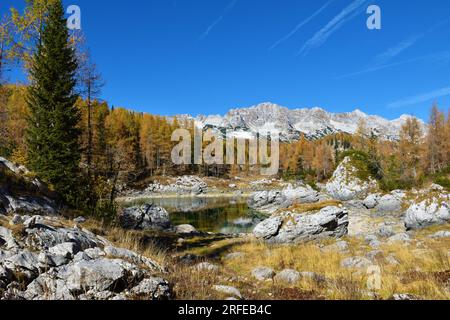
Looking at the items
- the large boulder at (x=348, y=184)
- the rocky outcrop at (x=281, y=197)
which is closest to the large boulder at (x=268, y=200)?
the rocky outcrop at (x=281, y=197)

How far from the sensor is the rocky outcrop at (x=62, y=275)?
5.07 meters

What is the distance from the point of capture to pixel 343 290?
7.54m

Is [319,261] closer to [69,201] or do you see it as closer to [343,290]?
[343,290]

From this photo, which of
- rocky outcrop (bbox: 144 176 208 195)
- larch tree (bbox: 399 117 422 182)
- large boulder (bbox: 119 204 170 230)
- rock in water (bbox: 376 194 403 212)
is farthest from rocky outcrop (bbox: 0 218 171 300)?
rocky outcrop (bbox: 144 176 208 195)

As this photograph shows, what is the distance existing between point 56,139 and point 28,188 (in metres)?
Answer: 7.43

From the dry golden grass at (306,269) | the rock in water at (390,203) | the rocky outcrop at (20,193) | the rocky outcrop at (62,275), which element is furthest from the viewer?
the rock in water at (390,203)

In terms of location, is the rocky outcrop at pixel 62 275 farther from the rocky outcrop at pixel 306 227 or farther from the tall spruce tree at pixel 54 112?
the rocky outcrop at pixel 306 227

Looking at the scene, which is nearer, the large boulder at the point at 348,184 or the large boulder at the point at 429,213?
the large boulder at the point at 429,213

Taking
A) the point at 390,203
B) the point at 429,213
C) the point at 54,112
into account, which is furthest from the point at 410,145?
the point at 54,112

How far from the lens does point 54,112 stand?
67.8 ft

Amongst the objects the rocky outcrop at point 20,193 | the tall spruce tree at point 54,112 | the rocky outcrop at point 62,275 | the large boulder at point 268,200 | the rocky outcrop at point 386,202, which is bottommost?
the large boulder at point 268,200

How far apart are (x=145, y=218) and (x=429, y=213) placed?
2372cm

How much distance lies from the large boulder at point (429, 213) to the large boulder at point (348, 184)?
26.0 metres
